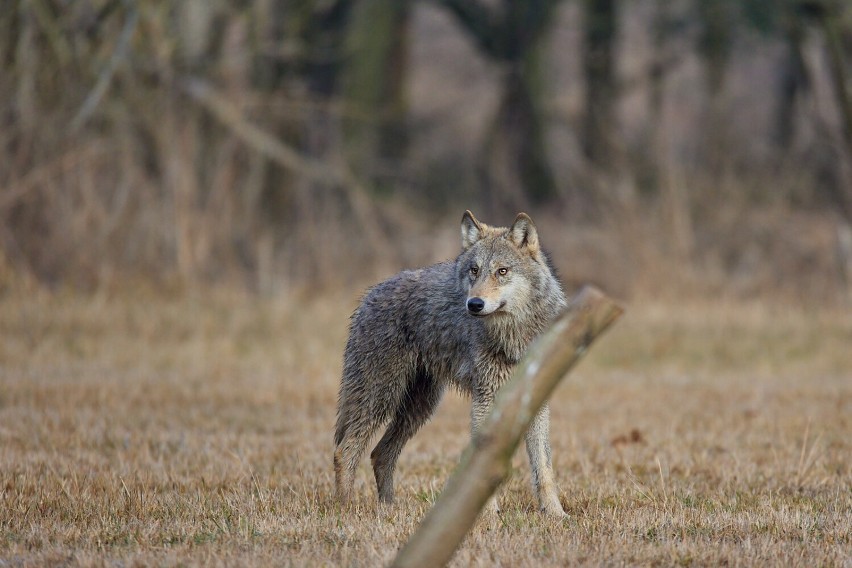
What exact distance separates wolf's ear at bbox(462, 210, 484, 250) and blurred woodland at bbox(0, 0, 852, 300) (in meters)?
8.17

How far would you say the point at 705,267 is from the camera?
56.3 ft

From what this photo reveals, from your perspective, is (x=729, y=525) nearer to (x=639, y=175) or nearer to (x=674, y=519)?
(x=674, y=519)

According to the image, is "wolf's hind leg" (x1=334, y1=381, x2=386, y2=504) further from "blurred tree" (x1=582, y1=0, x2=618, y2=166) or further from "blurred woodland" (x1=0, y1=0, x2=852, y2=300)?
"blurred tree" (x1=582, y1=0, x2=618, y2=166)

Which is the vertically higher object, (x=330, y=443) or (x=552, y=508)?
(x=552, y=508)

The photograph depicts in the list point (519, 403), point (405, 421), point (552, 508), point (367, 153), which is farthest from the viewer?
point (367, 153)

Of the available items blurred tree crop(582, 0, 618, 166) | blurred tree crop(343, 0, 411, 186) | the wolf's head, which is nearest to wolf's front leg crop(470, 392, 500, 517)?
the wolf's head

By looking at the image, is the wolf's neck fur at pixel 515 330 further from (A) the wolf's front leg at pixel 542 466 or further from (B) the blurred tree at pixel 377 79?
(B) the blurred tree at pixel 377 79

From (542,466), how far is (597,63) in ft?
64.7

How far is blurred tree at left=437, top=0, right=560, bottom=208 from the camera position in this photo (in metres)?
Result: 24.1

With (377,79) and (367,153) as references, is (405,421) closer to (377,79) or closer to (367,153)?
(367,153)

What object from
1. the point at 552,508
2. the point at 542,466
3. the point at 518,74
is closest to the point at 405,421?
the point at 542,466

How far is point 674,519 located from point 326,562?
194cm

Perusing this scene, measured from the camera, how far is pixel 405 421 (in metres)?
6.96

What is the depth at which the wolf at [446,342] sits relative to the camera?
6.33m
